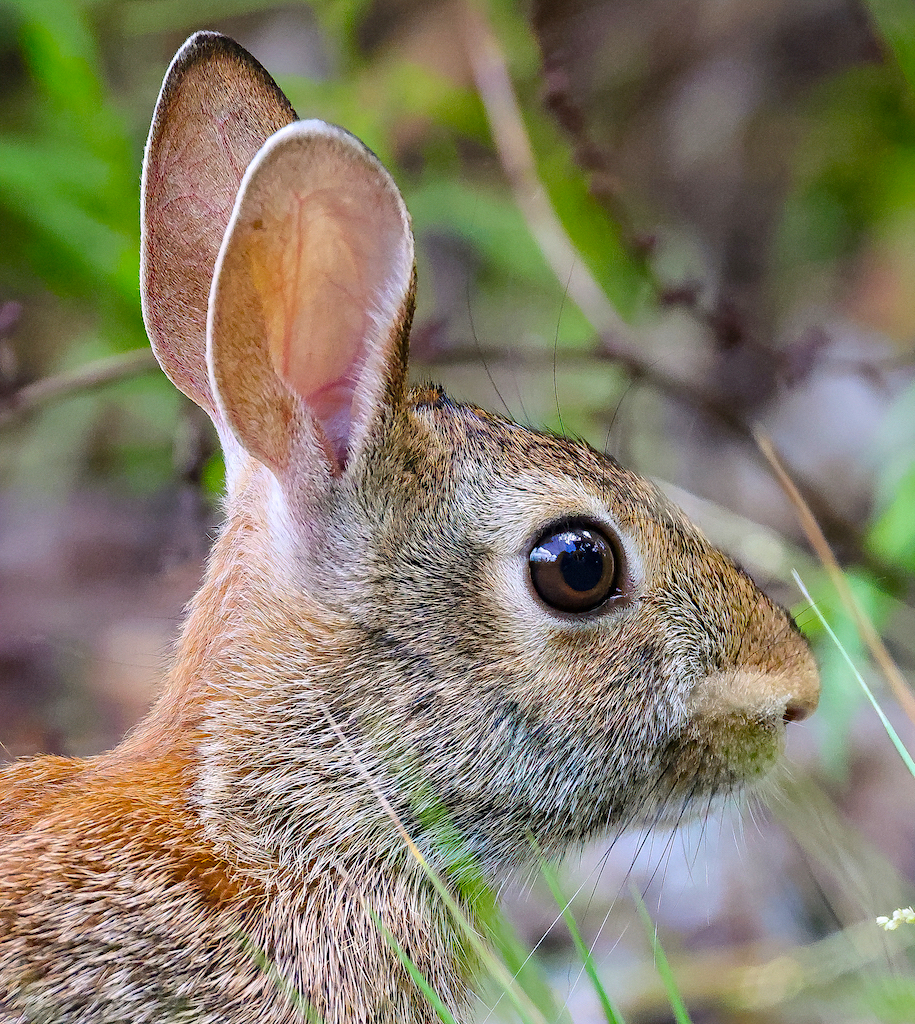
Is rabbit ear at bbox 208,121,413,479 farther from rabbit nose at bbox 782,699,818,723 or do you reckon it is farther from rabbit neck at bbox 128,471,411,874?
rabbit nose at bbox 782,699,818,723

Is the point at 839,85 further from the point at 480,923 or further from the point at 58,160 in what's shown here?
the point at 480,923

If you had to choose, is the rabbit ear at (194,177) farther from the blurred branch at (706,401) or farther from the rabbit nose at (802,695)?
the rabbit nose at (802,695)

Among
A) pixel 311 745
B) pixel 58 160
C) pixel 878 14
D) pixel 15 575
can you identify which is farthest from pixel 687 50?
pixel 311 745

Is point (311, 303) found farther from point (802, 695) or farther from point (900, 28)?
point (900, 28)

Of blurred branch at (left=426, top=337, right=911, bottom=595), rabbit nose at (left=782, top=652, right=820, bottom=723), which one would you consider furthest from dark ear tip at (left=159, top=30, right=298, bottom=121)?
rabbit nose at (left=782, top=652, right=820, bottom=723)

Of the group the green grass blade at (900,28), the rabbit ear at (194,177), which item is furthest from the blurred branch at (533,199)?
the rabbit ear at (194,177)

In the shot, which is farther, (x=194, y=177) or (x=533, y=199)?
(x=533, y=199)

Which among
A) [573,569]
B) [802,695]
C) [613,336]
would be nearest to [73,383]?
[613,336]
